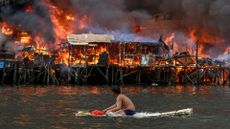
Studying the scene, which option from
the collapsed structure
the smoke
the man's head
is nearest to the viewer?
the man's head

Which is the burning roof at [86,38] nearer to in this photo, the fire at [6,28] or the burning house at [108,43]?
the burning house at [108,43]

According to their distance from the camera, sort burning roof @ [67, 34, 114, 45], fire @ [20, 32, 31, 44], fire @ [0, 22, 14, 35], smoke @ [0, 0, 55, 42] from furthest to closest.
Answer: fire @ [0, 22, 14, 35], fire @ [20, 32, 31, 44], smoke @ [0, 0, 55, 42], burning roof @ [67, 34, 114, 45]

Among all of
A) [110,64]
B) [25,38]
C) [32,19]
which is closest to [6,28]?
[25,38]

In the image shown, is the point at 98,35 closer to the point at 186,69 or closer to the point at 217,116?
the point at 186,69

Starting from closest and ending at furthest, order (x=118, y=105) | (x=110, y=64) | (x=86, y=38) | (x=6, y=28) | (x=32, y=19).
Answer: (x=118, y=105) → (x=110, y=64) → (x=86, y=38) → (x=32, y=19) → (x=6, y=28)

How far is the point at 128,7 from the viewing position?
356 ft

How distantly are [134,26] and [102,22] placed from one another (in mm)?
6385

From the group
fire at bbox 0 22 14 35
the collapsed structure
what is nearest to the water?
the collapsed structure

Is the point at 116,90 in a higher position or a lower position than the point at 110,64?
lower

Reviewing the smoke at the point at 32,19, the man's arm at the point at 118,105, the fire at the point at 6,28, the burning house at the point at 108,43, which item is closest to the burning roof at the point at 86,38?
the burning house at the point at 108,43

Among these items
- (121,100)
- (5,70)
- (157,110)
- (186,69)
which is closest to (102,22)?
(186,69)

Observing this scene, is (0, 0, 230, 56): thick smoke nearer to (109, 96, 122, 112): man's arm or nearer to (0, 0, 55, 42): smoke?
(0, 0, 55, 42): smoke

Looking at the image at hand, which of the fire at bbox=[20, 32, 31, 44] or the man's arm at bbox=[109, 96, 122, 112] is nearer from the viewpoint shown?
the man's arm at bbox=[109, 96, 122, 112]

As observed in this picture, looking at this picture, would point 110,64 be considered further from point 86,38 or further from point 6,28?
point 6,28
